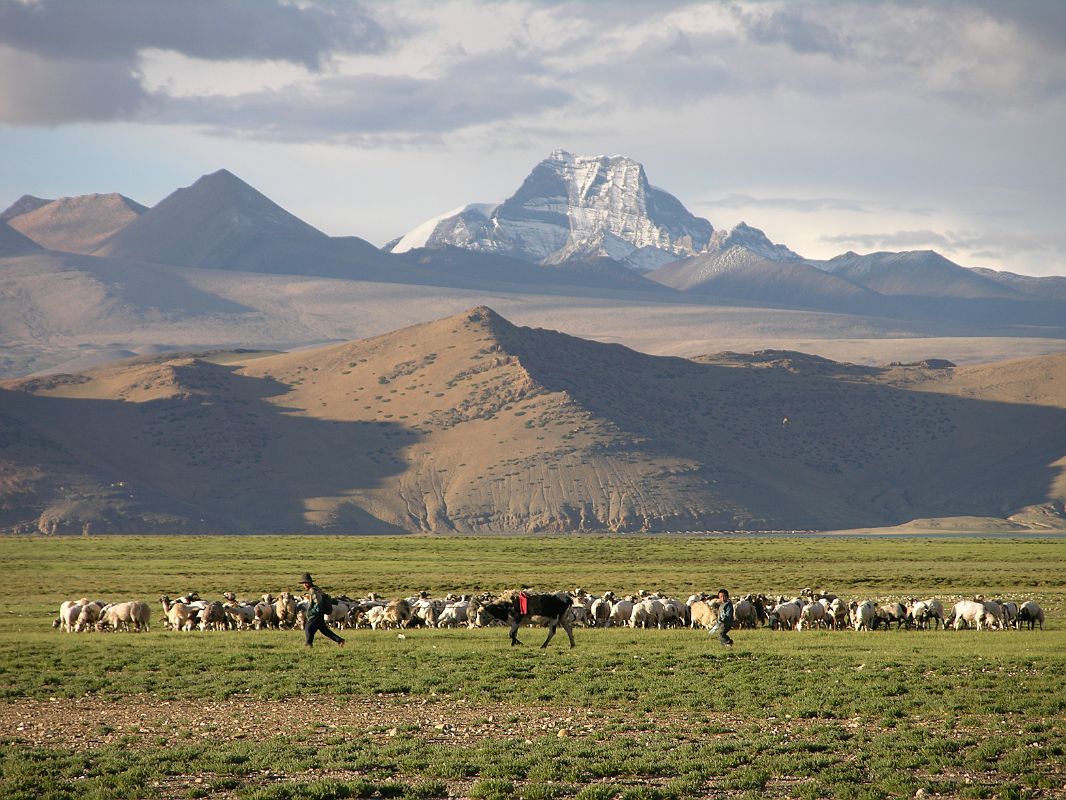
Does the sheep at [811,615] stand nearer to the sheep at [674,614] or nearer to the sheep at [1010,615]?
the sheep at [674,614]

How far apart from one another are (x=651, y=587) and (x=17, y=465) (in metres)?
140

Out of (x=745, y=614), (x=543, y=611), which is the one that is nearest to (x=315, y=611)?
(x=543, y=611)

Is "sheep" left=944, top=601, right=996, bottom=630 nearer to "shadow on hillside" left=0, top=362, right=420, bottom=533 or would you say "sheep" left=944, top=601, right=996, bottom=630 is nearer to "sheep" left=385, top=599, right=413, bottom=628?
"sheep" left=385, top=599, right=413, bottom=628

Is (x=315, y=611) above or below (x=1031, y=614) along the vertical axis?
above

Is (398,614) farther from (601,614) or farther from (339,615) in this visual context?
(601,614)

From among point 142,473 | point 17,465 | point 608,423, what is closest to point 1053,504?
point 608,423

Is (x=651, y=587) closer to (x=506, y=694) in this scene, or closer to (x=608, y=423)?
(x=506, y=694)

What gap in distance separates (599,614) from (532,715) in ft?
53.8

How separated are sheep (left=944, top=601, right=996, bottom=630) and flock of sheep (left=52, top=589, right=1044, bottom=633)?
0.08 feet

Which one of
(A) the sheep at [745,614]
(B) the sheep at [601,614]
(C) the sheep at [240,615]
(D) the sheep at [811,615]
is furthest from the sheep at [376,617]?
(D) the sheep at [811,615]

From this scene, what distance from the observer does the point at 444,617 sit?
35.8 metres

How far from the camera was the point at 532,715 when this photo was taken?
19.9m

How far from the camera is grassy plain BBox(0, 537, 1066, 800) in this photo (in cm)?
1552

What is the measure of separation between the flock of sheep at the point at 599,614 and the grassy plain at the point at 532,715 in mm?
1359
